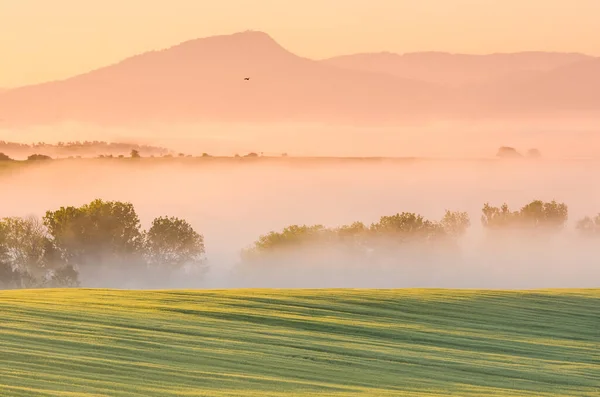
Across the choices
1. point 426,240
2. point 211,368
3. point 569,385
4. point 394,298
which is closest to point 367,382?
point 211,368

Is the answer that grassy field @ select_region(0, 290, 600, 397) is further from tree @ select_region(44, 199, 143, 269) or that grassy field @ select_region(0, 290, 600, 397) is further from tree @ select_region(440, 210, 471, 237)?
tree @ select_region(440, 210, 471, 237)

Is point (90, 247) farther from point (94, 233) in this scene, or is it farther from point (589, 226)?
point (589, 226)

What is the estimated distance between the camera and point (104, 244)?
87062mm

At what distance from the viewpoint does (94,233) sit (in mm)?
86125

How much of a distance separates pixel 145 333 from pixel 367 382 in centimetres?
479

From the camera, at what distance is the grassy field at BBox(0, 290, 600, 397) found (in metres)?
16.7

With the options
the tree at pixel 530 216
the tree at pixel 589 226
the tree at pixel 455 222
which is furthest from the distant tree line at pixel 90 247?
the tree at pixel 589 226

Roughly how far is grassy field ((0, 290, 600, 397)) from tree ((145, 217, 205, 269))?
62977 mm

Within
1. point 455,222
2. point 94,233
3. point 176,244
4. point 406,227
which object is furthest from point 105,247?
point 455,222

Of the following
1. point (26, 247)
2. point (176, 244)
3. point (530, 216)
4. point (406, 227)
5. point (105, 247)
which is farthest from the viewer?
point (530, 216)

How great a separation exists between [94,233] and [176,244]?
9.29 m

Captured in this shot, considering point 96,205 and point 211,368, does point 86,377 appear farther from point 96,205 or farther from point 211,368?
point 96,205

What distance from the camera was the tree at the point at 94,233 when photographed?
85375mm

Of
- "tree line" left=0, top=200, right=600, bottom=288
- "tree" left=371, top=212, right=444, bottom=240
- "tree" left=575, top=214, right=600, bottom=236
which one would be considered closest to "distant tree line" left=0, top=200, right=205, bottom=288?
"tree line" left=0, top=200, right=600, bottom=288
